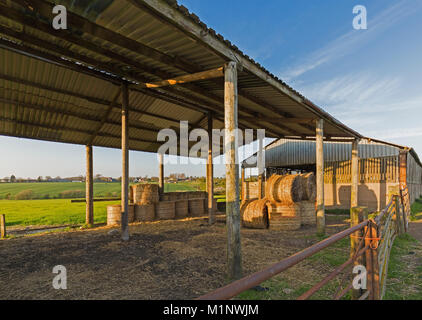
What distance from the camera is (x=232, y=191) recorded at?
188 inches

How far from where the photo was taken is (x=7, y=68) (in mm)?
6617

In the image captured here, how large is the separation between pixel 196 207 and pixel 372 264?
1161 cm

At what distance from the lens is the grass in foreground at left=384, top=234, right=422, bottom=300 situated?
13.3 ft

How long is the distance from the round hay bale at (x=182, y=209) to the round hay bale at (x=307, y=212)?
6307 mm

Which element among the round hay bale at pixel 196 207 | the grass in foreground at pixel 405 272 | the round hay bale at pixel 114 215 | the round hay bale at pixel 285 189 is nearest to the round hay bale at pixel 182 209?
the round hay bale at pixel 196 207

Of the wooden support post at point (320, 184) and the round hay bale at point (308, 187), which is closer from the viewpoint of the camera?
the wooden support post at point (320, 184)

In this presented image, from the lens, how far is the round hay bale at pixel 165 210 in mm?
11930

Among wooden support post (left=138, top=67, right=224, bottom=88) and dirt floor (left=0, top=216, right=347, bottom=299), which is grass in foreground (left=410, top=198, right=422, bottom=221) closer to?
dirt floor (left=0, top=216, right=347, bottom=299)

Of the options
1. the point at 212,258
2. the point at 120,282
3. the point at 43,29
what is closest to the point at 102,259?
the point at 120,282

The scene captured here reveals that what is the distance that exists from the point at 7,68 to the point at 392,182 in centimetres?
1924

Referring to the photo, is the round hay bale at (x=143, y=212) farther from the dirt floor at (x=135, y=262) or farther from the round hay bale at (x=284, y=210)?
the round hay bale at (x=284, y=210)
